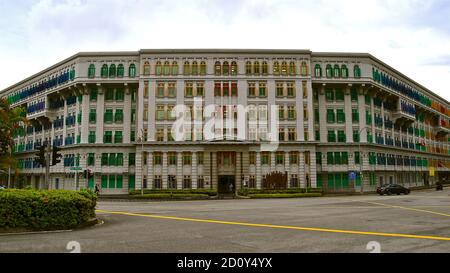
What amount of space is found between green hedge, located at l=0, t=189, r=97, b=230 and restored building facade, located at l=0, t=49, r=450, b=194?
112 feet

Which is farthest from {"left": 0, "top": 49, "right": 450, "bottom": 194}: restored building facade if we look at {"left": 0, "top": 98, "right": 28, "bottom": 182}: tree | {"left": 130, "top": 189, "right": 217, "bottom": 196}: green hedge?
{"left": 0, "top": 98, "right": 28, "bottom": 182}: tree

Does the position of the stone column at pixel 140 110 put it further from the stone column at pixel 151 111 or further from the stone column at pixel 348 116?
the stone column at pixel 348 116

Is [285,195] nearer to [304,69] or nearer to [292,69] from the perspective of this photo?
[292,69]

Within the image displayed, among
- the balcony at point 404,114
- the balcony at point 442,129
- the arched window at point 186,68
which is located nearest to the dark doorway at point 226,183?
the arched window at point 186,68

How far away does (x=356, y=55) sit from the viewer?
53.8 m

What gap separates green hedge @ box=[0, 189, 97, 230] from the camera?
1342 cm

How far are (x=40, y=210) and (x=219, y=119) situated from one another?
38.2 metres

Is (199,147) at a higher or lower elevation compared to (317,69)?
lower

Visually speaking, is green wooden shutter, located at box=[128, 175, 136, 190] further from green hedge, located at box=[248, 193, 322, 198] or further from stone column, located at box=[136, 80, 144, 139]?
green hedge, located at box=[248, 193, 322, 198]

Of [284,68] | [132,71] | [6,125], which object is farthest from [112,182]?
[284,68]
